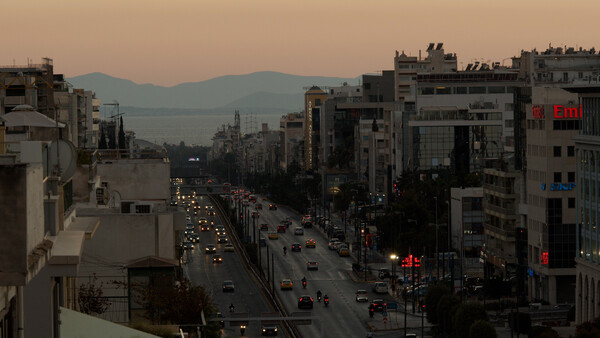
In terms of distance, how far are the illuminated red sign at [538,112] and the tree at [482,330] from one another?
26490 mm

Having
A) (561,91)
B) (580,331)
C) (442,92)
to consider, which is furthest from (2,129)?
(442,92)

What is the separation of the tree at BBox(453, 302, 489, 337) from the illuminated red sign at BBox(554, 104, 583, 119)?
2234cm

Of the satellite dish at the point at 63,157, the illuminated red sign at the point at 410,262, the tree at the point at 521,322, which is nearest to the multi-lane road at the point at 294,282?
the illuminated red sign at the point at 410,262

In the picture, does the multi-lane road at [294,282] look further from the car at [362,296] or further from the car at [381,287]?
the car at [381,287]

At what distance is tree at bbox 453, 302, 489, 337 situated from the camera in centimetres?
6925

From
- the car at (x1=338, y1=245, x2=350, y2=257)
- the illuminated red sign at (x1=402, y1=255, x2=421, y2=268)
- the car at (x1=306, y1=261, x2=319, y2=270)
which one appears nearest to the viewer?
the illuminated red sign at (x1=402, y1=255, x2=421, y2=268)

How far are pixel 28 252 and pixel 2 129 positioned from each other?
11.1 ft

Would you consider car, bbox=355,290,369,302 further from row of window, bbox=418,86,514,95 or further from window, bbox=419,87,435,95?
row of window, bbox=418,86,514,95

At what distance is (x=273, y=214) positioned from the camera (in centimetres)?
18600

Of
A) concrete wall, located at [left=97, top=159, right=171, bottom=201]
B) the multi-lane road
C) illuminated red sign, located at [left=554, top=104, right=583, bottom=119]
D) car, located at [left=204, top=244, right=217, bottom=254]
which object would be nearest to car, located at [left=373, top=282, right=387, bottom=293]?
the multi-lane road

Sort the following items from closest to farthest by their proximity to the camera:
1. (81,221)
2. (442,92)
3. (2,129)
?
(2,129)
(81,221)
(442,92)

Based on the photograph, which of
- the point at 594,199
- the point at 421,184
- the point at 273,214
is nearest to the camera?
the point at 594,199

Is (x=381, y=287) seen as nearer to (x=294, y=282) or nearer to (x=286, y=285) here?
(x=286, y=285)

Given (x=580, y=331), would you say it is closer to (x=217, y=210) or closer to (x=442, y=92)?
(x=442, y=92)
